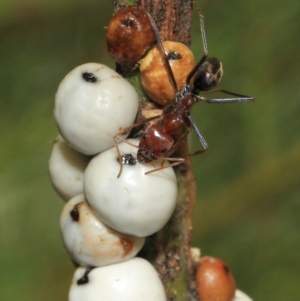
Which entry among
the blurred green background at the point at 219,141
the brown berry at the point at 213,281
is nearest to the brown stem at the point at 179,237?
the brown berry at the point at 213,281

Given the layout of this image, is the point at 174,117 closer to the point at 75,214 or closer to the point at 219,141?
the point at 75,214

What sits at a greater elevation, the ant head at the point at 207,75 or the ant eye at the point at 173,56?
the ant eye at the point at 173,56

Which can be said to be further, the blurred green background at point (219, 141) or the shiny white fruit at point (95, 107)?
the blurred green background at point (219, 141)

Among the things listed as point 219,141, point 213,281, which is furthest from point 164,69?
point 219,141

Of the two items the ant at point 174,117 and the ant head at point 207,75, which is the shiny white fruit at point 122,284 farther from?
the ant head at point 207,75

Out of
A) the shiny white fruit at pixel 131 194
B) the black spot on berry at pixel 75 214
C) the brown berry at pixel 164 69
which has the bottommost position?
the black spot on berry at pixel 75 214

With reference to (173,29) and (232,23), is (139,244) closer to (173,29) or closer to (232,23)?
(173,29)
